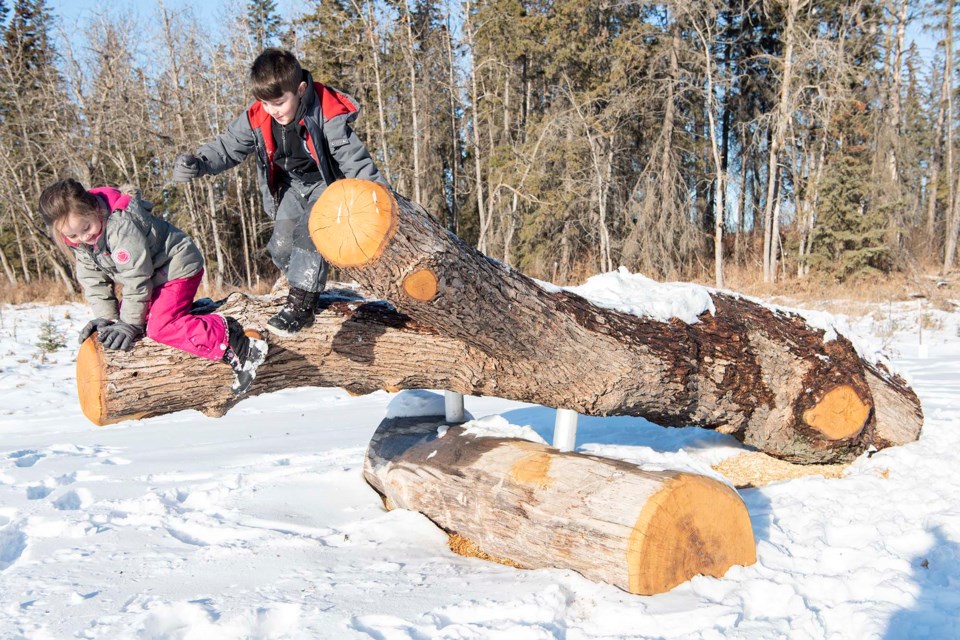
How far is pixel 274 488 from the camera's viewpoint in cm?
425

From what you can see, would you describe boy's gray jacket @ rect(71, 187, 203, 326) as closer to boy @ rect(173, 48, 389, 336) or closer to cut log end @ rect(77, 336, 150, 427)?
cut log end @ rect(77, 336, 150, 427)

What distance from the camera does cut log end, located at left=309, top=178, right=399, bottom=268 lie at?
Answer: 2.54 meters

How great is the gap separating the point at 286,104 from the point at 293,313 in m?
1.00

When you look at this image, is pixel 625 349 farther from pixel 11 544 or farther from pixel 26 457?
pixel 26 457

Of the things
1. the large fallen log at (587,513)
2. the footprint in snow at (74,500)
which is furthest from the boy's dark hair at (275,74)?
the footprint in snow at (74,500)

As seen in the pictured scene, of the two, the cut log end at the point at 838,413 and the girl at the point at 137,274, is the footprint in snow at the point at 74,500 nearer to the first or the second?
the girl at the point at 137,274

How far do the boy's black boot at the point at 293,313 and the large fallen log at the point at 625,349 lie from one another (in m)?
0.51

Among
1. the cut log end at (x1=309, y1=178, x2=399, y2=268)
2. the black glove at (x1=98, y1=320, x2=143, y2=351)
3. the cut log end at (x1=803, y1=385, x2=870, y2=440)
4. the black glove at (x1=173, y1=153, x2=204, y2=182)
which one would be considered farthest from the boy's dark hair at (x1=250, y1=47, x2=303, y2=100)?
the cut log end at (x1=803, y1=385, x2=870, y2=440)

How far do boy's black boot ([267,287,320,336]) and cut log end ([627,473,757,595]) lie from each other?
1852 millimetres

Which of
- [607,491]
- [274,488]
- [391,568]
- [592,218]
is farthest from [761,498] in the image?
[592,218]

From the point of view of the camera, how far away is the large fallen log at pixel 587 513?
2850mm

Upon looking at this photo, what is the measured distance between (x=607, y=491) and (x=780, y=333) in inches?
78.9

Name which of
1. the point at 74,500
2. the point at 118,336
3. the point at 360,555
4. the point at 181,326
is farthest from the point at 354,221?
the point at 74,500

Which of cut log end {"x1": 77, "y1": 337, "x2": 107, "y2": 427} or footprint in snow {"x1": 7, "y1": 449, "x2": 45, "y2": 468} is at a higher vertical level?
cut log end {"x1": 77, "y1": 337, "x2": 107, "y2": 427}
